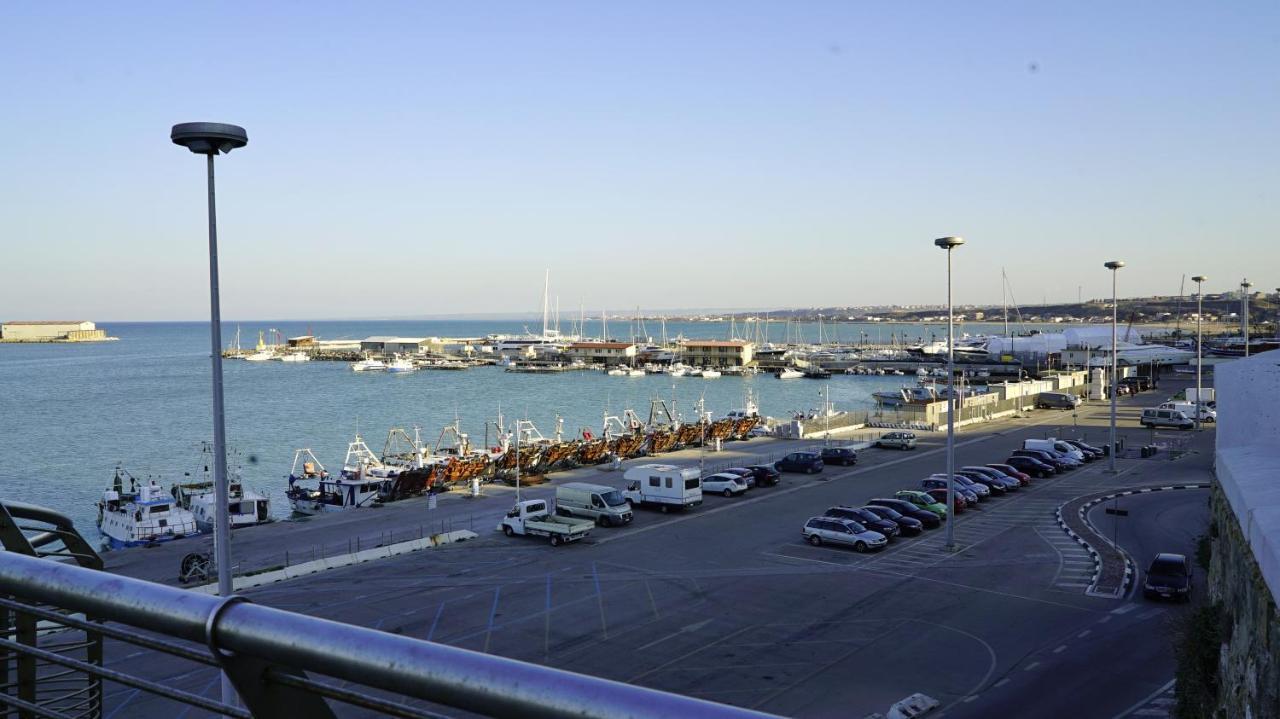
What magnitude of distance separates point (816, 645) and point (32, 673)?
15104 millimetres

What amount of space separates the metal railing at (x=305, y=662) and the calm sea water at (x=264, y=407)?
43.3 m

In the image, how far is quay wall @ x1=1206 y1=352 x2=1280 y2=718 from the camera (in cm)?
899

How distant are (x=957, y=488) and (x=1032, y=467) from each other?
7702mm

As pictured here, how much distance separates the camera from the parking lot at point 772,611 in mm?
15430

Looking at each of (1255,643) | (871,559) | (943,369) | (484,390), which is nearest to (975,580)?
(871,559)

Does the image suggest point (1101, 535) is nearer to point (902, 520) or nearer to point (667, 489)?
point (902, 520)

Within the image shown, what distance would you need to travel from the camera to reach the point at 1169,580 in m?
19.5

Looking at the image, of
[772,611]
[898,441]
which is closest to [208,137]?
[772,611]

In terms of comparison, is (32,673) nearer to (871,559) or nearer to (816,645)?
(816,645)

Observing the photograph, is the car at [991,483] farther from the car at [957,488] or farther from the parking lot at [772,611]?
the parking lot at [772,611]

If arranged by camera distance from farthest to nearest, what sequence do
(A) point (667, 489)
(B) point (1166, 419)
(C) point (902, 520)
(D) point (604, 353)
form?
(D) point (604, 353), (B) point (1166, 419), (A) point (667, 489), (C) point (902, 520)

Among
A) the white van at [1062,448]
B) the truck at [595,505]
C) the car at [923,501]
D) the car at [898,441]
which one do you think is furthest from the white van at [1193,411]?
the truck at [595,505]

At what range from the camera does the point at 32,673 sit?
12.5ft

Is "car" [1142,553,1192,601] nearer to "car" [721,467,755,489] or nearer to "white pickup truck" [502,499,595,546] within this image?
"white pickup truck" [502,499,595,546]
